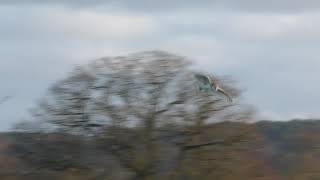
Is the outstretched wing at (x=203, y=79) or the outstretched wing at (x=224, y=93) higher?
the outstretched wing at (x=203, y=79)

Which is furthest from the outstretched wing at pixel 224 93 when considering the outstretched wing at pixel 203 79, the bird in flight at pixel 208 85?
the outstretched wing at pixel 203 79

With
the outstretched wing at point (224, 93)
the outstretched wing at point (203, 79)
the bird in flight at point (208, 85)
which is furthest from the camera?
the outstretched wing at point (224, 93)

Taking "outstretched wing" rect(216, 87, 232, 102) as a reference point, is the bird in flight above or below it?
above

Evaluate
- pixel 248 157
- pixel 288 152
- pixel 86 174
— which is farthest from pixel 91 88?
pixel 288 152

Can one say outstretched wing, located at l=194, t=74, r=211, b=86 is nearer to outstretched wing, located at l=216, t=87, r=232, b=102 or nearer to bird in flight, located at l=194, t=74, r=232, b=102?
bird in flight, located at l=194, t=74, r=232, b=102

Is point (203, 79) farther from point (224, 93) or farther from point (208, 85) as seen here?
point (224, 93)

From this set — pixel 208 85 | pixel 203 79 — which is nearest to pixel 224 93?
pixel 208 85

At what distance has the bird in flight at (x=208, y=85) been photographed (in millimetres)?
28625

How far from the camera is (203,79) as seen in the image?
2869 centimetres

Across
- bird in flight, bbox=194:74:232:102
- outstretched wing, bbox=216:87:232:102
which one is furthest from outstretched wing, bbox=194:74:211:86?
outstretched wing, bbox=216:87:232:102

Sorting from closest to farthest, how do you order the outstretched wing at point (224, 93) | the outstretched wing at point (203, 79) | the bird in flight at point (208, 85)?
the outstretched wing at point (203, 79)
the bird in flight at point (208, 85)
the outstretched wing at point (224, 93)

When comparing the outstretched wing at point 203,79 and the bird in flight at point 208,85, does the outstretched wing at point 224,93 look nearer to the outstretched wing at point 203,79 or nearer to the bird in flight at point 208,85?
the bird in flight at point 208,85

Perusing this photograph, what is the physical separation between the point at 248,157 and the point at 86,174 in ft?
16.0

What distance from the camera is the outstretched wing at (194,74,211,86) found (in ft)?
93.1
